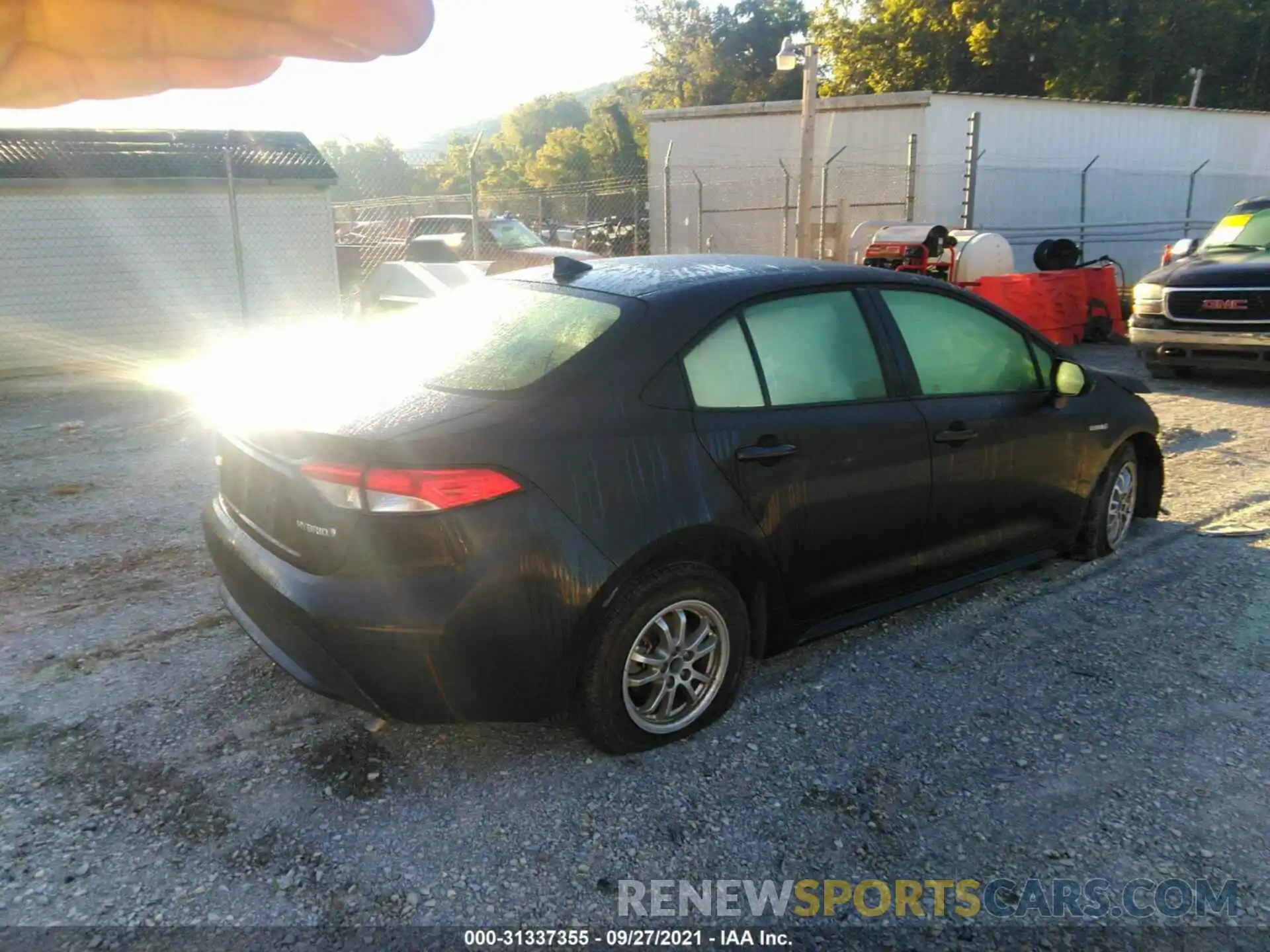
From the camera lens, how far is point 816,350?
11.5 ft

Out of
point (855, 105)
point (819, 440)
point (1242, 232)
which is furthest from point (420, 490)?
point (855, 105)

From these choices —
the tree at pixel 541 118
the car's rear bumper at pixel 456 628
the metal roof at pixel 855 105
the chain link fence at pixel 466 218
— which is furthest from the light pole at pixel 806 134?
the tree at pixel 541 118

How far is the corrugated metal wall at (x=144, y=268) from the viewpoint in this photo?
12352mm

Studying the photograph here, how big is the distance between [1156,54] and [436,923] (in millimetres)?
40832

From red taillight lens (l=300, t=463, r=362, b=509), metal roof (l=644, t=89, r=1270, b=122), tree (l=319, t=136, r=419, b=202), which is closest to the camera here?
red taillight lens (l=300, t=463, r=362, b=509)

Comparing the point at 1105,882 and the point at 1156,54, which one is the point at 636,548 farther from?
the point at 1156,54

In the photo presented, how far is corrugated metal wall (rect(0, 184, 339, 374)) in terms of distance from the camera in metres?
12.4

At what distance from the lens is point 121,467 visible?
7000mm

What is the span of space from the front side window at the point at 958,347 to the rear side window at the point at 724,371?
0.83 metres

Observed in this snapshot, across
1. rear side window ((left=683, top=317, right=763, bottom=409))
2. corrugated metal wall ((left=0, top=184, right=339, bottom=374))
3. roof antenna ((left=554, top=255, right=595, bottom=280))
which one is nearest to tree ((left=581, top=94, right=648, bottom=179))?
corrugated metal wall ((left=0, top=184, right=339, bottom=374))

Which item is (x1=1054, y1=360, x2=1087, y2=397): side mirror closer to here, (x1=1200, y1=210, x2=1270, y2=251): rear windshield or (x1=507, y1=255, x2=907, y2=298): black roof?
(x1=507, y1=255, x2=907, y2=298): black roof

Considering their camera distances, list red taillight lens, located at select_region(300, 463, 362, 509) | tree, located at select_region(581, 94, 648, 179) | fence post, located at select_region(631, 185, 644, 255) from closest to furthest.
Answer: red taillight lens, located at select_region(300, 463, 362, 509) → fence post, located at select_region(631, 185, 644, 255) → tree, located at select_region(581, 94, 648, 179)

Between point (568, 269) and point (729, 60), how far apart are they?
5792cm

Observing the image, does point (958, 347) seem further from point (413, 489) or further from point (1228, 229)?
point (1228, 229)
